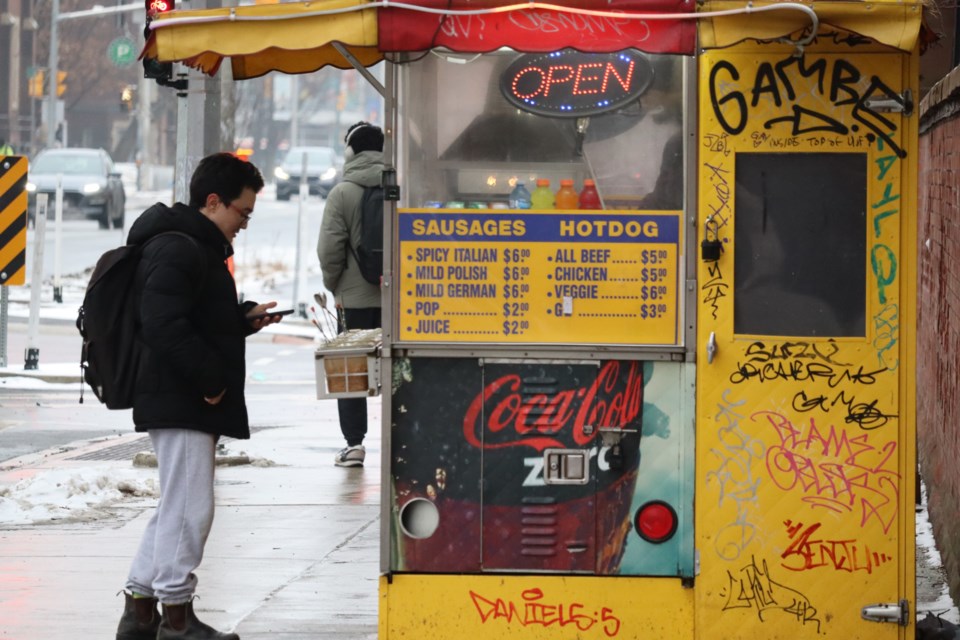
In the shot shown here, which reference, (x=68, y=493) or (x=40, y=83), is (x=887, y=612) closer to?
(x=68, y=493)

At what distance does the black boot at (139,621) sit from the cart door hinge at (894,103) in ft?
10.2

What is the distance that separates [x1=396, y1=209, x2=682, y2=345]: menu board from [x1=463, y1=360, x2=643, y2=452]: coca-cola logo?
0.49 feet

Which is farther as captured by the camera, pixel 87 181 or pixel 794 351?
pixel 87 181

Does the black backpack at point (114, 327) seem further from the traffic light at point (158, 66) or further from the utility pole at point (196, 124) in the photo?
the utility pole at point (196, 124)

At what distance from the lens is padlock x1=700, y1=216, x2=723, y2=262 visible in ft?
18.8

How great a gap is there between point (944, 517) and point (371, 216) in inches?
155

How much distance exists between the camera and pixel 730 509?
5.82m

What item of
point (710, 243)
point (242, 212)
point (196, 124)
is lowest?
point (710, 243)

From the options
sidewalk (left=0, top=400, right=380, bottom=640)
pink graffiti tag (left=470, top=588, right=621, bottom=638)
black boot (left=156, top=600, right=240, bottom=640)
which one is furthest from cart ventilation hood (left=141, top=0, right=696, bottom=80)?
sidewalk (left=0, top=400, right=380, bottom=640)

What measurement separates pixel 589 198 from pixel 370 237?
4541 millimetres

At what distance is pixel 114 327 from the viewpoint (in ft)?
20.3

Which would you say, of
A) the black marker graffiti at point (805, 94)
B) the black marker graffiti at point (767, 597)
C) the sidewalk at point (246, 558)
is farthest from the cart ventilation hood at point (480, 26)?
the sidewalk at point (246, 558)

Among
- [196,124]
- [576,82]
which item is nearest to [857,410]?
[576,82]

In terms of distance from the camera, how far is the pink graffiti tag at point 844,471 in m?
5.76
